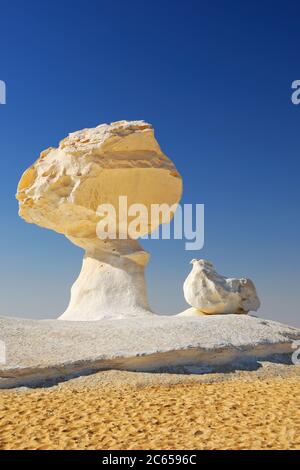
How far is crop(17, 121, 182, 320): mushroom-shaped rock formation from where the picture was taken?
49.9 feet

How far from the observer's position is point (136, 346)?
1019 centimetres

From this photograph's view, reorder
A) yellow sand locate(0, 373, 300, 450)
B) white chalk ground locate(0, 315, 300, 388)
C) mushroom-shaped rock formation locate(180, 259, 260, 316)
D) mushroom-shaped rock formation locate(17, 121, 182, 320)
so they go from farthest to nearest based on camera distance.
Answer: mushroom-shaped rock formation locate(17, 121, 182, 320), mushroom-shaped rock formation locate(180, 259, 260, 316), white chalk ground locate(0, 315, 300, 388), yellow sand locate(0, 373, 300, 450)

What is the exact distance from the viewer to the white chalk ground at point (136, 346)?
30.2 feet

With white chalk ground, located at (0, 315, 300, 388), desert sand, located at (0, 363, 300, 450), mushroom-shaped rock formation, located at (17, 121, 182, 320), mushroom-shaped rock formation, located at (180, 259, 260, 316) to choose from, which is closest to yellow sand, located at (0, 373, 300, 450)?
desert sand, located at (0, 363, 300, 450)

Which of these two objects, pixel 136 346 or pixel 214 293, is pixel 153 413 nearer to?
pixel 136 346

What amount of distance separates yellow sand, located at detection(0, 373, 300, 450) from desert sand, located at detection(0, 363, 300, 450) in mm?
12

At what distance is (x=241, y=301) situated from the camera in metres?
14.6

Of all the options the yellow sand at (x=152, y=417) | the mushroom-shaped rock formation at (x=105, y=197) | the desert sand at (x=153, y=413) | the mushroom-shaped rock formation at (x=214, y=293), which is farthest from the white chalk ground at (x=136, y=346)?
the mushroom-shaped rock formation at (x=105, y=197)

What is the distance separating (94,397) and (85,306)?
282 inches

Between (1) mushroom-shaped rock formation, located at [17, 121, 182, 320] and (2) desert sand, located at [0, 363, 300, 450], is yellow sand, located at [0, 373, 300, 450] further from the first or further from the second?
(1) mushroom-shaped rock formation, located at [17, 121, 182, 320]

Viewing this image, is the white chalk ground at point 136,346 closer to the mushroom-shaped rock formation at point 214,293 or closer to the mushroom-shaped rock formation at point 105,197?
the mushroom-shaped rock formation at point 214,293

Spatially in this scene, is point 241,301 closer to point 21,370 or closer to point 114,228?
point 114,228

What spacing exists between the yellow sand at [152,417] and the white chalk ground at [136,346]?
1.70ft
